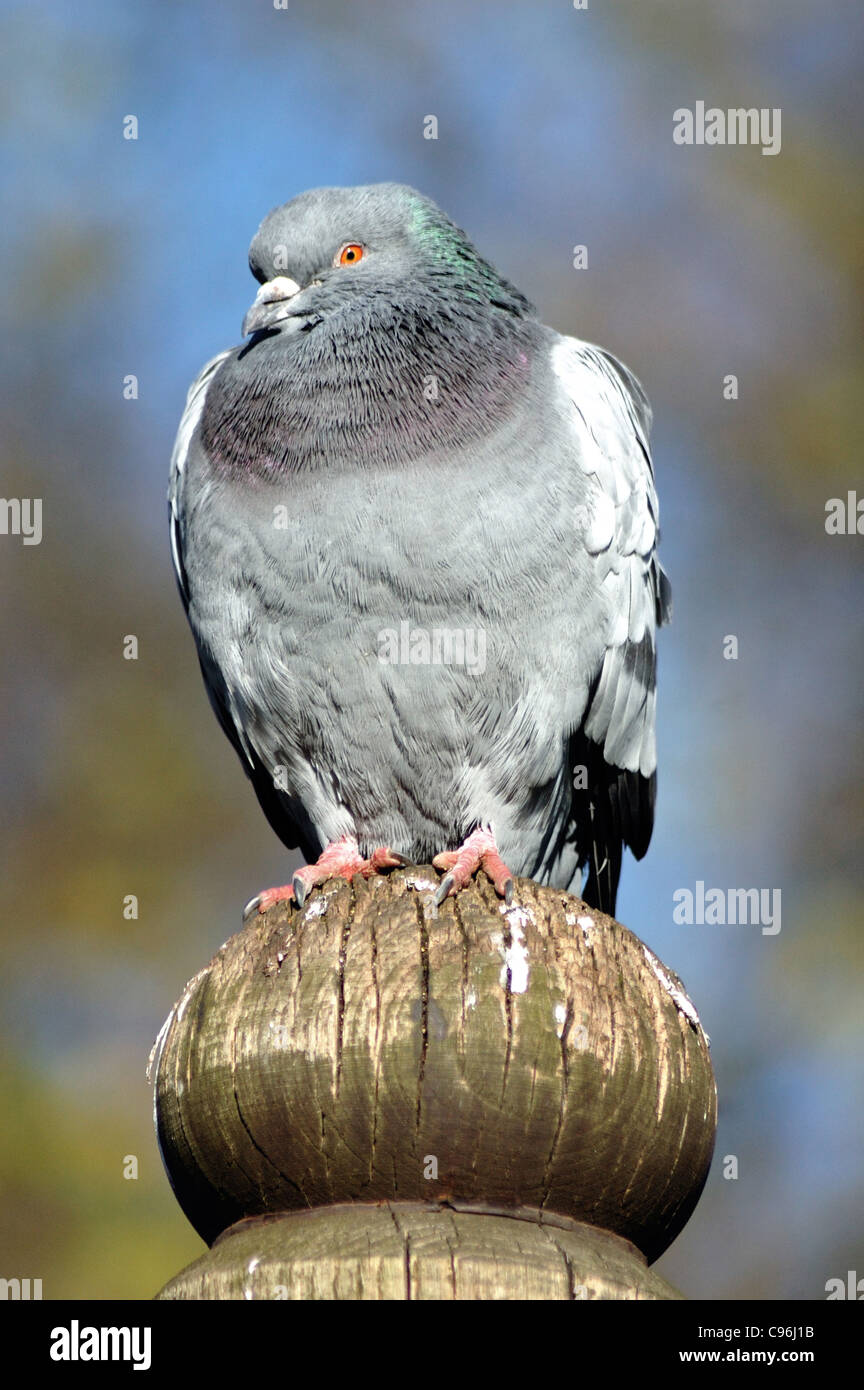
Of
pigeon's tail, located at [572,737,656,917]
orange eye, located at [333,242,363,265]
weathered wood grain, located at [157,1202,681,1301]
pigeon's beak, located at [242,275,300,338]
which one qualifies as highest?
orange eye, located at [333,242,363,265]

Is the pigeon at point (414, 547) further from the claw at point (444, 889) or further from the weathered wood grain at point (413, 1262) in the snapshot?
the weathered wood grain at point (413, 1262)

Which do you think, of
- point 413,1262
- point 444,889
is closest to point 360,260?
point 444,889

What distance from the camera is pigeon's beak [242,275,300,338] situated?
5340 mm

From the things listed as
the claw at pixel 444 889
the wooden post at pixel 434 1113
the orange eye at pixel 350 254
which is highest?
the orange eye at pixel 350 254

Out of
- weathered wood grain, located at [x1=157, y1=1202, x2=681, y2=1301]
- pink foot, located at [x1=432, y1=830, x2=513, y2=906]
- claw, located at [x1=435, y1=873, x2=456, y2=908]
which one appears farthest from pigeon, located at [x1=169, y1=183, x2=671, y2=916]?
weathered wood grain, located at [x1=157, y1=1202, x2=681, y2=1301]

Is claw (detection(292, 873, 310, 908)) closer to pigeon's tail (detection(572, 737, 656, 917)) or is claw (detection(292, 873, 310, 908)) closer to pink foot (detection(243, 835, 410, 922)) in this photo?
pink foot (detection(243, 835, 410, 922))

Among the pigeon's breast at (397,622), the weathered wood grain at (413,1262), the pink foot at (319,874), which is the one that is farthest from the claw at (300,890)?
the pigeon's breast at (397,622)

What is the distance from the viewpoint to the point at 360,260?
555 cm

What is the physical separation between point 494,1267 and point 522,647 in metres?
2.50

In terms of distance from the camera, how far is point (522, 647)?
4996 mm

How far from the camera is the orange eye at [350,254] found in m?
5.54

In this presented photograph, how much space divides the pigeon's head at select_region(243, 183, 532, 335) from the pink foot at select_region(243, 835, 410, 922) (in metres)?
1.79
